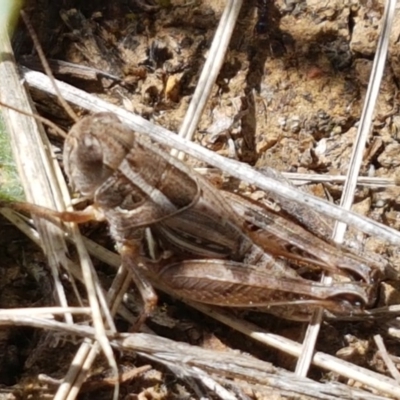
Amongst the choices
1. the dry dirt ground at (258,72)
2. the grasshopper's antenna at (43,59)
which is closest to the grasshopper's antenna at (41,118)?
the grasshopper's antenna at (43,59)

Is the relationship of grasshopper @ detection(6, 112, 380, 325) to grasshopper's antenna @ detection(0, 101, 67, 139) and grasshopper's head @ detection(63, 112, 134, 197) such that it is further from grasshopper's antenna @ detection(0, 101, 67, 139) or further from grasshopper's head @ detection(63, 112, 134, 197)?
grasshopper's antenna @ detection(0, 101, 67, 139)

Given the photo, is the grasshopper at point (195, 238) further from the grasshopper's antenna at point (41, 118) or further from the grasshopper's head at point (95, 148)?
the grasshopper's antenna at point (41, 118)

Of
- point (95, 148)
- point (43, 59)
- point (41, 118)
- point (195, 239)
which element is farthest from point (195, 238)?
point (43, 59)

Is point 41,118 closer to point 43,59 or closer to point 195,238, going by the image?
point 43,59

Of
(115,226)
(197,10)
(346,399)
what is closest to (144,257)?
(115,226)

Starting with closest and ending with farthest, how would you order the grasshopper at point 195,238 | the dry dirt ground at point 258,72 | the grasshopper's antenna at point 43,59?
the grasshopper at point 195,238 < the grasshopper's antenna at point 43,59 < the dry dirt ground at point 258,72

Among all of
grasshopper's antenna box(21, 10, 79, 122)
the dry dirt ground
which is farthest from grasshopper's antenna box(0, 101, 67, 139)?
the dry dirt ground
